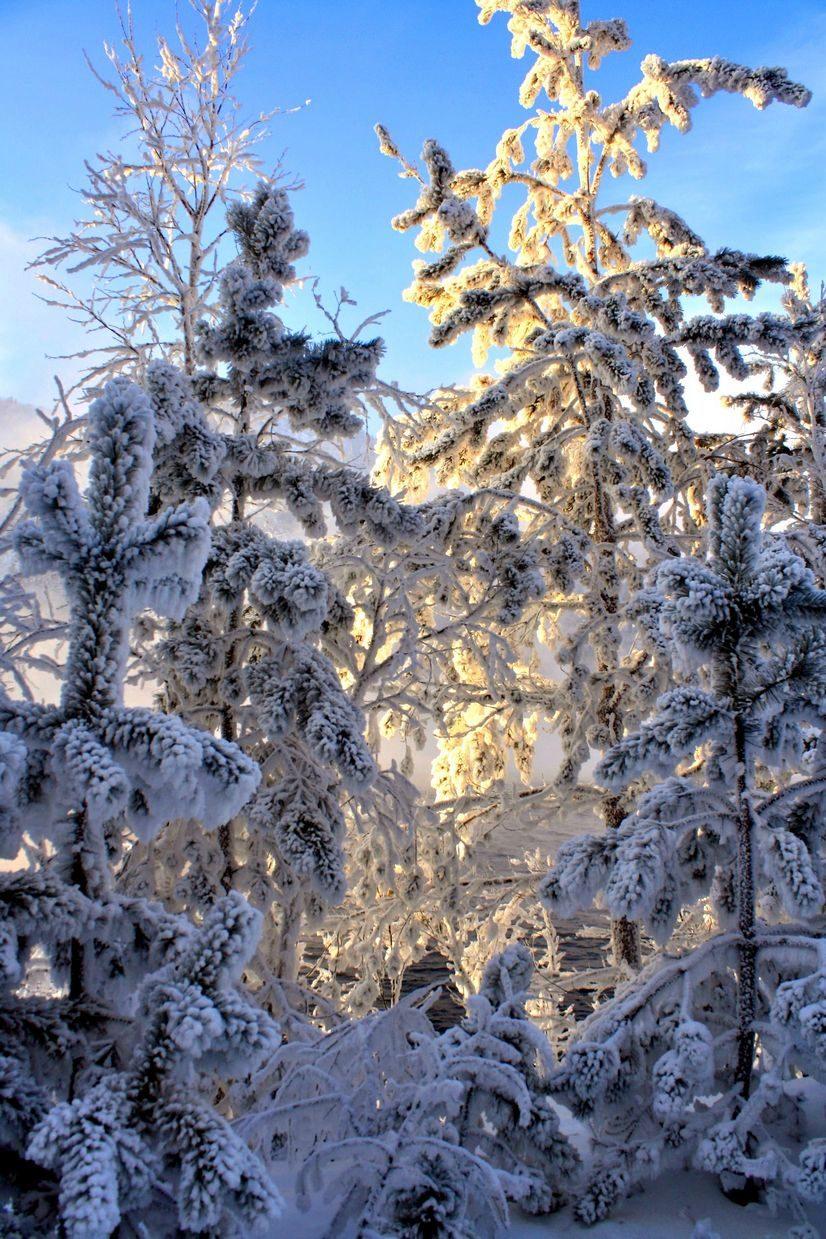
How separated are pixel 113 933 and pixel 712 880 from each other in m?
2.76

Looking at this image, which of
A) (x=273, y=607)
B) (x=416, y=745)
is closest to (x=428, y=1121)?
(x=273, y=607)

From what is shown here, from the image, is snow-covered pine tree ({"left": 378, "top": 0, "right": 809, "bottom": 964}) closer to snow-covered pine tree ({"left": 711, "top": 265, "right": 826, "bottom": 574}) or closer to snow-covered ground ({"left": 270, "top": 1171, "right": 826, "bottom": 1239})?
snow-covered pine tree ({"left": 711, "top": 265, "right": 826, "bottom": 574})

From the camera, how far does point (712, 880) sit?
409 cm

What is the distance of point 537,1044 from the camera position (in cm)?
349

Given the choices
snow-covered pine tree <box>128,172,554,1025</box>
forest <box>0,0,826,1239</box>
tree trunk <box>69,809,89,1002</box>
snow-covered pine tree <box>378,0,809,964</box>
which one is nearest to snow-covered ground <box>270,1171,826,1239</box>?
forest <box>0,0,826,1239</box>

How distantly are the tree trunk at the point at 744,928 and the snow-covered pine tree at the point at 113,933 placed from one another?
2.26m

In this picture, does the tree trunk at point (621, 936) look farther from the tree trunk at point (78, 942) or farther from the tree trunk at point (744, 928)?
the tree trunk at point (78, 942)

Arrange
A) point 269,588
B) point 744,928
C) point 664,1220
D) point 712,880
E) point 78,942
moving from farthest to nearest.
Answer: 1. point 269,588
2. point 712,880
3. point 744,928
4. point 664,1220
5. point 78,942

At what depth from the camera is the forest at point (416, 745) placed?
271 cm

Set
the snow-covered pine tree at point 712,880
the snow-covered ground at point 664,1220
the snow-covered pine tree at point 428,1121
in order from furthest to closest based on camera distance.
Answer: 1. the snow-covered pine tree at point 712,880
2. the snow-covered ground at point 664,1220
3. the snow-covered pine tree at point 428,1121

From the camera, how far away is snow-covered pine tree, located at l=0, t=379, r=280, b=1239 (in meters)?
2.27

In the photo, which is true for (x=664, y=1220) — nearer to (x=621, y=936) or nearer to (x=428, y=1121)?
(x=428, y=1121)

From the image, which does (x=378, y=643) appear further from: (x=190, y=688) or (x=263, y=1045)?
(x=263, y=1045)

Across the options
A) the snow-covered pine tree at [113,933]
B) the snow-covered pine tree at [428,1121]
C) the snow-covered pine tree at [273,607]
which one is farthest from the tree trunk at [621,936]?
the snow-covered pine tree at [113,933]
